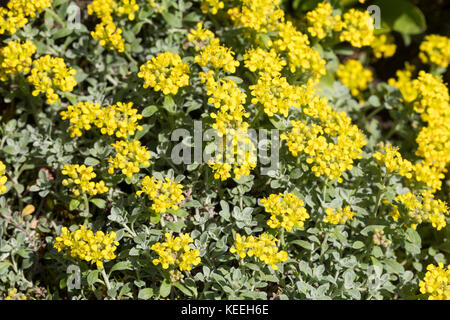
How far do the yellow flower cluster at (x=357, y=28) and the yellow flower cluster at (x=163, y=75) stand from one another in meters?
1.33

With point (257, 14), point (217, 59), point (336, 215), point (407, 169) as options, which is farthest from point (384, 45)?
point (336, 215)

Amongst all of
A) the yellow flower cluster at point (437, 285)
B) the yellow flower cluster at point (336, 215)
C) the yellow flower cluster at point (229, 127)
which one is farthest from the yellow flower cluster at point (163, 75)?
the yellow flower cluster at point (437, 285)

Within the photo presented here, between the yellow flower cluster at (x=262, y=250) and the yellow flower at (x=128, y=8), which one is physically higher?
the yellow flower at (x=128, y=8)

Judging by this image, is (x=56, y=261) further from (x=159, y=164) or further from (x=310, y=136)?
(x=310, y=136)

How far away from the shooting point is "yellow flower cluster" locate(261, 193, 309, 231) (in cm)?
296

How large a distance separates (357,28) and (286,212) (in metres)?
1.65

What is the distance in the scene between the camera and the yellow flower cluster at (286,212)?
296 cm

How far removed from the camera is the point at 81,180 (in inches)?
121

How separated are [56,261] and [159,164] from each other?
1.01 meters

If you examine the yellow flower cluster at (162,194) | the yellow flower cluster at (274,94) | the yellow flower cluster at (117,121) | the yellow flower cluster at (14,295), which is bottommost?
the yellow flower cluster at (14,295)

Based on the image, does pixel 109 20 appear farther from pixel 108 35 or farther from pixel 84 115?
pixel 84 115

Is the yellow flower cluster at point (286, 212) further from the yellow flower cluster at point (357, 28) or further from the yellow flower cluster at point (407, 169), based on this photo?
the yellow flower cluster at point (357, 28)
